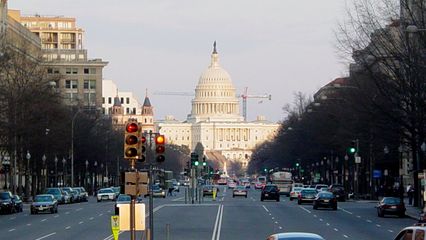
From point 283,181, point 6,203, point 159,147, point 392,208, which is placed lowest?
point 392,208

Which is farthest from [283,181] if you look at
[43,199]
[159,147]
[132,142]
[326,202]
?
[132,142]

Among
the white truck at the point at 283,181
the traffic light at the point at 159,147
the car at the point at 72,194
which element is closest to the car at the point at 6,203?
the car at the point at 72,194

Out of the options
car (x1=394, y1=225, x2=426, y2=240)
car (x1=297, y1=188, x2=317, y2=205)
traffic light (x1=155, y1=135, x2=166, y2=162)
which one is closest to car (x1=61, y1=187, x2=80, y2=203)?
car (x1=297, y1=188, x2=317, y2=205)

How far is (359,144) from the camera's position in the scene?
104 meters

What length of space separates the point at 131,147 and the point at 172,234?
1810 cm

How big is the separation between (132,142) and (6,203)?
46624 mm

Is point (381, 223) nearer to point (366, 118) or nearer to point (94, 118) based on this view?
point (366, 118)

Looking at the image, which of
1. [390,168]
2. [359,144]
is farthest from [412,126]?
[390,168]

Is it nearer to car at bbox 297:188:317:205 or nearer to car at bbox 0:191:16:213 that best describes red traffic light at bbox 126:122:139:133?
car at bbox 0:191:16:213

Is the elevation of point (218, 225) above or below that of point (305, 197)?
below

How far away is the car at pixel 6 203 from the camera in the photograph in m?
74.8

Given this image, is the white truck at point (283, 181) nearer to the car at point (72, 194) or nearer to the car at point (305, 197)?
the car at point (72, 194)

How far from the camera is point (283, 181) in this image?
132375 millimetres

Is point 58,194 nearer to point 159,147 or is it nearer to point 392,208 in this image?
point 392,208
